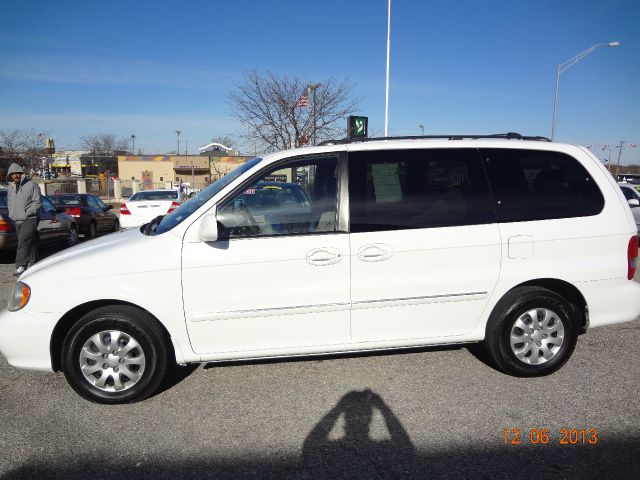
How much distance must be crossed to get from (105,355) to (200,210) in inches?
50.0

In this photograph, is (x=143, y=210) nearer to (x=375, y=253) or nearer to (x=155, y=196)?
(x=155, y=196)

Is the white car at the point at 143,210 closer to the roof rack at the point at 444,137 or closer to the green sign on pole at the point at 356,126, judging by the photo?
the green sign on pole at the point at 356,126

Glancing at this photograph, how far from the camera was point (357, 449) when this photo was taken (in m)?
2.88

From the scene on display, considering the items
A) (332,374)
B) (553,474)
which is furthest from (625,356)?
(332,374)

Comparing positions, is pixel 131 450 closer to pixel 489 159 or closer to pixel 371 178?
pixel 371 178

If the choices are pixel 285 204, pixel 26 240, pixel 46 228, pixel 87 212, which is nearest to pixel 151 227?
pixel 285 204

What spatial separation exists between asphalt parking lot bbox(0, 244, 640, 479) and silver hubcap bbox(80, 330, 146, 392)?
0.65 feet

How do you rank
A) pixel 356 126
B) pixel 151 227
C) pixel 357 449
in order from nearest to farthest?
1. pixel 357 449
2. pixel 151 227
3. pixel 356 126

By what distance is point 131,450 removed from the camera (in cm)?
291

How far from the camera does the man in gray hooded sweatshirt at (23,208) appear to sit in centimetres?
754

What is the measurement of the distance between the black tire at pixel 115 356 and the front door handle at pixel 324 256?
4.08 feet
